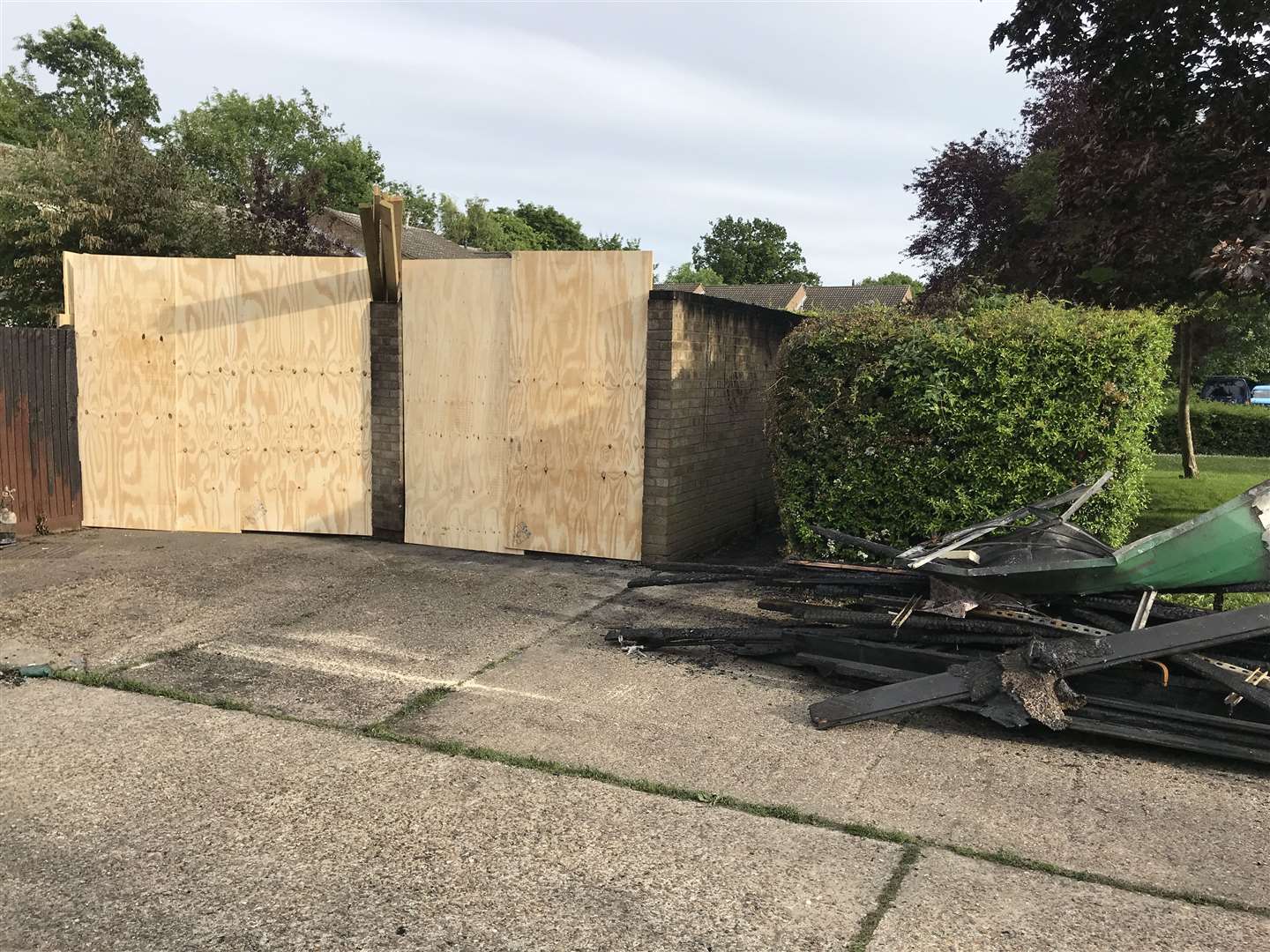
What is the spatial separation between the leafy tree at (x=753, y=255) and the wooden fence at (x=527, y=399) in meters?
86.2

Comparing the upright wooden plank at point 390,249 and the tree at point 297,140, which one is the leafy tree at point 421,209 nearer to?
the tree at point 297,140

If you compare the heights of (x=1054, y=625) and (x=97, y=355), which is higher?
(x=97, y=355)

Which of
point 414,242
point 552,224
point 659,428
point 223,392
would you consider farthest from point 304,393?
point 552,224

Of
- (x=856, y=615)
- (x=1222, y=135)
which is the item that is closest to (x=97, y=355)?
(x=856, y=615)

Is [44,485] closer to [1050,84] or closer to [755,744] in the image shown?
[755,744]

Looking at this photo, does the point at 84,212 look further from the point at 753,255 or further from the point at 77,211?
the point at 753,255

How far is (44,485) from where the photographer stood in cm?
958

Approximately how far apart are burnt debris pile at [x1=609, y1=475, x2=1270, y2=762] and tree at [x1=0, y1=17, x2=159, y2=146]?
67.7 meters

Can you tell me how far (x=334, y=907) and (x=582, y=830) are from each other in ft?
3.29

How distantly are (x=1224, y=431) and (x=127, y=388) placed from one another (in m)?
24.1

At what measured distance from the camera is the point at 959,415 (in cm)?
714

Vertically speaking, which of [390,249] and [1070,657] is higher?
[390,249]

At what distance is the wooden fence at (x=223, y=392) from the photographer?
9492 mm

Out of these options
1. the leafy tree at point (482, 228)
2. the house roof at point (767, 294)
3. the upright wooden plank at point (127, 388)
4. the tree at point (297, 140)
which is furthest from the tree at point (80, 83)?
the upright wooden plank at point (127, 388)
